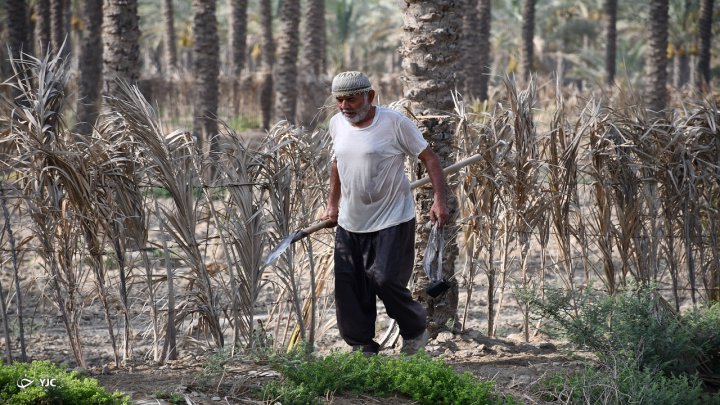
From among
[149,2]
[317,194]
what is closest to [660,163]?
[317,194]

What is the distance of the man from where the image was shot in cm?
542

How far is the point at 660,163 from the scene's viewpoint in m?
6.61

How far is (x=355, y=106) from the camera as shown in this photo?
5391 millimetres

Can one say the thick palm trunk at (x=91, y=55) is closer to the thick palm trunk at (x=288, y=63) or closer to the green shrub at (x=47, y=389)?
the thick palm trunk at (x=288, y=63)

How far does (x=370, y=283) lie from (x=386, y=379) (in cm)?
76

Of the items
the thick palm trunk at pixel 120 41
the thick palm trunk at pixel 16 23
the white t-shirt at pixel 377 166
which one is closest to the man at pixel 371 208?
the white t-shirt at pixel 377 166

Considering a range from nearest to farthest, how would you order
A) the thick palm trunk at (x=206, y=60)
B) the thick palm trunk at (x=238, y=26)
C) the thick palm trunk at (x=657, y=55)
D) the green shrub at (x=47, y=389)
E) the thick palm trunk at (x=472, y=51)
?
the green shrub at (x=47, y=389) < the thick palm trunk at (x=206, y=60) < the thick palm trunk at (x=657, y=55) < the thick palm trunk at (x=472, y=51) < the thick palm trunk at (x=238, y=26)

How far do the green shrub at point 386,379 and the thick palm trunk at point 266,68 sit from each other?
16.6 meters

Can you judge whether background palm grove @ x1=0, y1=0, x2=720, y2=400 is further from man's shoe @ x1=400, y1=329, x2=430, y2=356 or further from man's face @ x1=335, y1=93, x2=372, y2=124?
man's face @ x1=335, y1=93, x2=372, y2=124

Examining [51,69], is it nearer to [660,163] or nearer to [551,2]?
[660,163]

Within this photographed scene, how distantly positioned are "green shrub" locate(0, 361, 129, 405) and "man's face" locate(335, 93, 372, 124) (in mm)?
2045

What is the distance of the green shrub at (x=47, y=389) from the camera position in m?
4.05

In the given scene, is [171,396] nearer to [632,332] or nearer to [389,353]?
[389,353]

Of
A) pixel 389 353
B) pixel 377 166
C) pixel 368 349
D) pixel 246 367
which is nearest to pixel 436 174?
pixel 377 166
